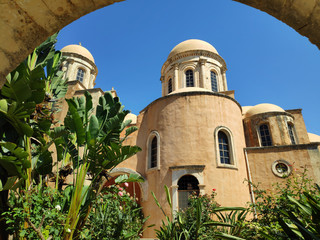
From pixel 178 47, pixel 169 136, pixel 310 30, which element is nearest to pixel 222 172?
pixel 169 136

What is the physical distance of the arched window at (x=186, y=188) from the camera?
1025cm

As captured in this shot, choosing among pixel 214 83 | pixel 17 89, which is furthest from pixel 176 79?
pixel 17 89

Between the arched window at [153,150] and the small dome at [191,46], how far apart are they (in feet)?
34.8

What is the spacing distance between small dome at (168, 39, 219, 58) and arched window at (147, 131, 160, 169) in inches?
418

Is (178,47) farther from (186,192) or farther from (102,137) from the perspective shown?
(102,137)

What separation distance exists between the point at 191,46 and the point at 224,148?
1163 centimetres

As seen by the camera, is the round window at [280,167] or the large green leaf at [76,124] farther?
the round window at [280,167]

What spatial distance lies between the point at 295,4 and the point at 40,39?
84.1 inches

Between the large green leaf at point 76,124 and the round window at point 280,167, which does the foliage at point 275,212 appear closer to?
the large green leaf at point 76,124

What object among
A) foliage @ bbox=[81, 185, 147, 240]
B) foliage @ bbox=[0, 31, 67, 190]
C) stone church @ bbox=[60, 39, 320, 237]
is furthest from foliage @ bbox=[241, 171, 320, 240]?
stone church @ bbox=[60, 39, 320, 237]

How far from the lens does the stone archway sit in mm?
1680

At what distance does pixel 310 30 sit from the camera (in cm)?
171

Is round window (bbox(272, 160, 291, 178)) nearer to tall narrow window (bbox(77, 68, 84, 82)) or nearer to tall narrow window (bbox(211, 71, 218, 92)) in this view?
tall narrow window (bbox(211, 71, 218, 92))

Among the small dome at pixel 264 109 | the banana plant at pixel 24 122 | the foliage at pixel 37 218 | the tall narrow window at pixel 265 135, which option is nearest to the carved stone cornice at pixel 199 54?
the small dome at pixel 264 109
